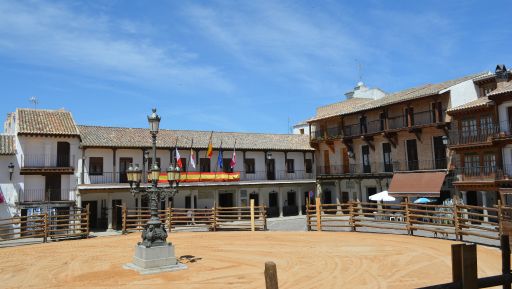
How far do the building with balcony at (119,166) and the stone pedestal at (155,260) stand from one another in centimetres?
1701

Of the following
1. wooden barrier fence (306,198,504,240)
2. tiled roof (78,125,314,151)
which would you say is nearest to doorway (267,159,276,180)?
tiled roof (78,125,314,151)

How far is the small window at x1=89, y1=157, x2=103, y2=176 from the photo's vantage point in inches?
1183

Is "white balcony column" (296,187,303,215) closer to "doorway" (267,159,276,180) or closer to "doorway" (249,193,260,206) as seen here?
"doorway" (267,159,276,180)

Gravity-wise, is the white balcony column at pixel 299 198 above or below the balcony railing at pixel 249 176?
below

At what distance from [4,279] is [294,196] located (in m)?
29.8

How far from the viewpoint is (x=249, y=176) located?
122 ft

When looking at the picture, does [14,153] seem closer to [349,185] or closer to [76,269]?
[76,269]

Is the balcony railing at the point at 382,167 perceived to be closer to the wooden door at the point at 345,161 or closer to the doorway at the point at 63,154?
the wooden door at the point at 345,161

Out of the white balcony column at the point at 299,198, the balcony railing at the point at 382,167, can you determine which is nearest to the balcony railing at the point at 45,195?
the white balcony column at the point at 299,198

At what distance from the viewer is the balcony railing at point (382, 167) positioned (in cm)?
2981

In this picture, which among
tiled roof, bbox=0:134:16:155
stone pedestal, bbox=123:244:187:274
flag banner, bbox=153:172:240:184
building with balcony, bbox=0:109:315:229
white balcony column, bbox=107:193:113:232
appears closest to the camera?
stone pedestal, bbox=123:244:187:274

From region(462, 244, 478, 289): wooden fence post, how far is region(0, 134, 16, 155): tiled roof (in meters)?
28.4

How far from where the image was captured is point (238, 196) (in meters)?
36.1

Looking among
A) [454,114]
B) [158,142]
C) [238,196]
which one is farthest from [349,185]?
[158,142]
